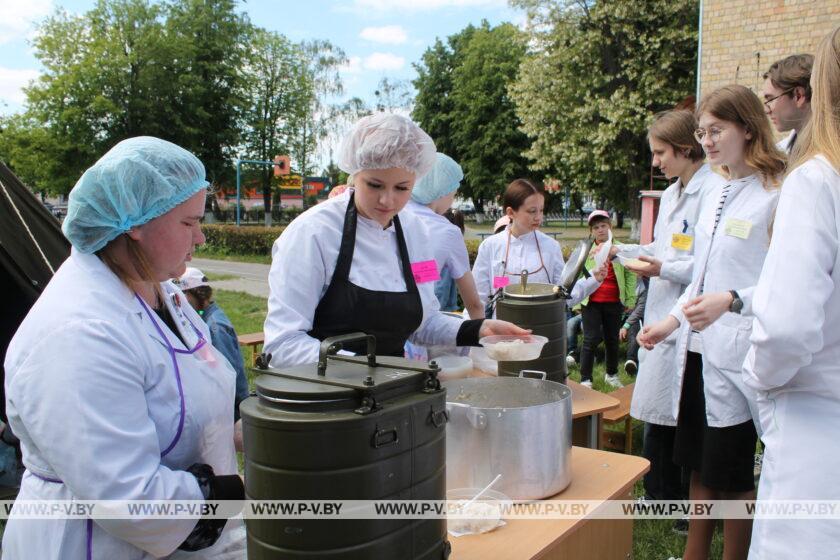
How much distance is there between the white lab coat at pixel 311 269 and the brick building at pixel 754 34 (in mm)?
12682

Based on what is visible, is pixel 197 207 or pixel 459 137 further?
pixel 459 137

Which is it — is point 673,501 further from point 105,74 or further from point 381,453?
point 105,74

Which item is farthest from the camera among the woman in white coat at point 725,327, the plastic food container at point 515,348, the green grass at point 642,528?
the green grass at point 642,528

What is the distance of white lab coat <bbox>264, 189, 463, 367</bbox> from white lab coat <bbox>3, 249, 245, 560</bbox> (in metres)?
0.38

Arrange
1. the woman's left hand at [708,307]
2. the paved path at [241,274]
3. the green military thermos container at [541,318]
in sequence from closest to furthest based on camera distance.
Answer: the woman's left hand at [708,307], the green military thermos container at [541,318], the paved path at [241,274]

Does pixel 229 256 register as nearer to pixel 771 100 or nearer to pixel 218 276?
pixel 218 276

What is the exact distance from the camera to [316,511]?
3.38ft

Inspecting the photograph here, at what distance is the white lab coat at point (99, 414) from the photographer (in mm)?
1160

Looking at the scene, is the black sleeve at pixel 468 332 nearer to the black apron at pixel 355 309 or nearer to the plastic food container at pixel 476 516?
the black apron at pixel 355 309

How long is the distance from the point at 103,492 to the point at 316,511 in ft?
1.43

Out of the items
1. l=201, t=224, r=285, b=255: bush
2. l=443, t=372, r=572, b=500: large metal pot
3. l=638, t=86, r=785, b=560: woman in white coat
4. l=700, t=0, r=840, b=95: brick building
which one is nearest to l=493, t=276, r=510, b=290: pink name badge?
l=638, t=86, r=785, b=560: woman in white coat

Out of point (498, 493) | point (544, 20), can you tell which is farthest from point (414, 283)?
point (544, 20)

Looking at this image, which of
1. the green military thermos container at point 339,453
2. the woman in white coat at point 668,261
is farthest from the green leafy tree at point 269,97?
the green military thermos container at point 339,453

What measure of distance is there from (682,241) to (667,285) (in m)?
0.21
